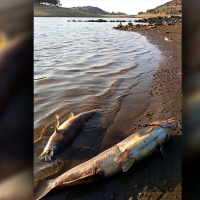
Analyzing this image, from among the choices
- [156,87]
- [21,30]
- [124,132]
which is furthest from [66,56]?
[21,30]

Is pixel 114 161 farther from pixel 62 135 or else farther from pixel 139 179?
pixel 62 135

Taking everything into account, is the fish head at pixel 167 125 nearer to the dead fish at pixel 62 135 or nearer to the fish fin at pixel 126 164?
the fish fin at pixel 126 164

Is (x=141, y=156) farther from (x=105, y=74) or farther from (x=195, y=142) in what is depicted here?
(x=105, y=74)

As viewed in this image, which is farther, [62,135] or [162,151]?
[62,135]

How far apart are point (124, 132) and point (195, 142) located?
3010 millimetres

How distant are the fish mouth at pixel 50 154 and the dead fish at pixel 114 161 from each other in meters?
0.49

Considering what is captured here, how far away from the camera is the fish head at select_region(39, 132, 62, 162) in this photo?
2.93 metres

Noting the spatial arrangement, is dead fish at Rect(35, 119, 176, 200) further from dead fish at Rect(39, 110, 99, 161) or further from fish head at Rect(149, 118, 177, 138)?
dead fish at Rect(39, 110, 99, 161)

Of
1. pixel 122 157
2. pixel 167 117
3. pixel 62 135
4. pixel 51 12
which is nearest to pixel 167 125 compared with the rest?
pixel 167 117

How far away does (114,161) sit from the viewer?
2.53 m

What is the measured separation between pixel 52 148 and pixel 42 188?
0.77 metres

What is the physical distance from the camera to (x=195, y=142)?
51 centimetres

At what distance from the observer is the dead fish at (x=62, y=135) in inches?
118

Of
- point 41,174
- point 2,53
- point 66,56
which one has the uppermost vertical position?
point 2,53
